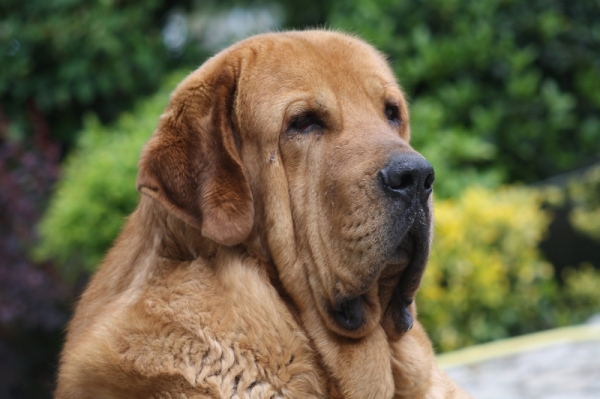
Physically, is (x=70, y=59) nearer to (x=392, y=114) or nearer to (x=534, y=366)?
(x=534, y=366)

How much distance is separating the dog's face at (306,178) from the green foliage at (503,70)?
5.05m

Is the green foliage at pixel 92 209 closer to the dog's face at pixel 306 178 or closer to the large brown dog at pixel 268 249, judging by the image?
the large brown dog at pixel 268 249

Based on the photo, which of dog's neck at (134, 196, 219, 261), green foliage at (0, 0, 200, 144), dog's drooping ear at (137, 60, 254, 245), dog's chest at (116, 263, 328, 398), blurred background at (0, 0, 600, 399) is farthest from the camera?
green foliage at (0, 0, 200, 144)

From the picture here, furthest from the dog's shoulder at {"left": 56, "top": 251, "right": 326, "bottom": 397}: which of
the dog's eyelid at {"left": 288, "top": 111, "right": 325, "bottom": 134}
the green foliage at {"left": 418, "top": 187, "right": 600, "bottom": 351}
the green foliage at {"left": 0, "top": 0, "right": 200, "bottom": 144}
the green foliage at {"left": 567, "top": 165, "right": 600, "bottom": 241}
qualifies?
the green foliage at {"left": 0, "top": 0, "right": 200, "bottom": 144}

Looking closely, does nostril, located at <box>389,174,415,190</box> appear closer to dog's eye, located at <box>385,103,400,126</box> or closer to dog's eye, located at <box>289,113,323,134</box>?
dog's eye, located at <box>289,113,323,134</box>

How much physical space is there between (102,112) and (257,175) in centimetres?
700

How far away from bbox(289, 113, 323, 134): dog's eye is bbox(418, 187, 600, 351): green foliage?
3.58 metres

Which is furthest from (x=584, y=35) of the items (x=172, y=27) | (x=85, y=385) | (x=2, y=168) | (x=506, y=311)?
(x=85, y=385)

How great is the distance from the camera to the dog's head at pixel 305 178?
3.01 meters

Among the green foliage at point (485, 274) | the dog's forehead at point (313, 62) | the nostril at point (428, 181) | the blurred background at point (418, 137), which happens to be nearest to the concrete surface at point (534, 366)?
the green foliage at point (485, 274)

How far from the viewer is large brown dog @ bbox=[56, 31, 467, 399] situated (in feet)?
9.80

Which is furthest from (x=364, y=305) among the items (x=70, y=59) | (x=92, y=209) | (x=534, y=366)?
(x=70, y=59)

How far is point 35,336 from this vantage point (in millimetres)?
6824

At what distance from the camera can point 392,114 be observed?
139 inches
